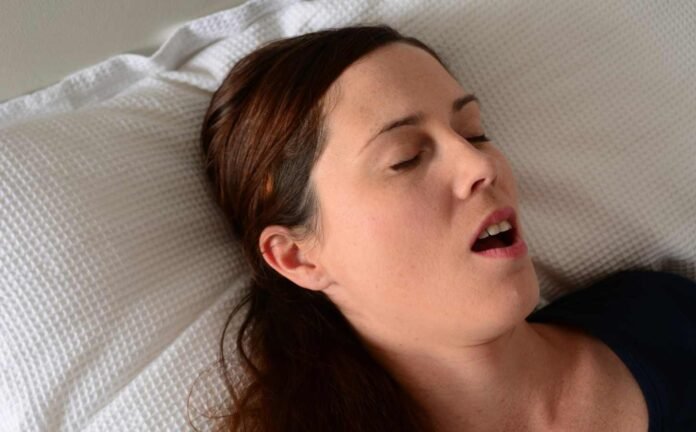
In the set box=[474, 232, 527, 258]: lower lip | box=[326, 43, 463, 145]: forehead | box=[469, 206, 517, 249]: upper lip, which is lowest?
box=[474, 232, 527, 258]: lower lip

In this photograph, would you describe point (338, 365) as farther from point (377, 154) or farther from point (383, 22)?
point (383, 22)

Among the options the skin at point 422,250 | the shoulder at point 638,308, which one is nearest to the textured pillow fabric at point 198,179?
the shoulder at point 638,308

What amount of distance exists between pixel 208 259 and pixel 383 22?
0.46 meters

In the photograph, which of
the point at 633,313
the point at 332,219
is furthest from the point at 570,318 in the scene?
the point at 332,219

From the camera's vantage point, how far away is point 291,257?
954 millimetres

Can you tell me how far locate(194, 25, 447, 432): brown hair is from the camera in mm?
911

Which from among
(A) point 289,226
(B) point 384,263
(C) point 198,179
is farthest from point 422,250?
(C) point 198,179

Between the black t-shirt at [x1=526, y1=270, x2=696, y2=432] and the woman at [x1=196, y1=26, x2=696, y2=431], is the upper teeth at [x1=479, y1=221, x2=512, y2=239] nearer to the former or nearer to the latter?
the woman at [x1=196, y1=26, x2=696, y2=431]

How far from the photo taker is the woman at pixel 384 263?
84 centimetres

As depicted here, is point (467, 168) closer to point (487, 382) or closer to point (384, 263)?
point (384, 263)

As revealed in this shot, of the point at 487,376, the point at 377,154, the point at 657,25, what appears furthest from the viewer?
the point at 657,25

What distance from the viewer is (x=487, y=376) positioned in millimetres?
978

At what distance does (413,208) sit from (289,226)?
185 millimetres

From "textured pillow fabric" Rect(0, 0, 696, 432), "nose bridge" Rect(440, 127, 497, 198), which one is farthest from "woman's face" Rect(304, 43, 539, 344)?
"textured pillow fabric" Rect(0, 0, 696, 432)
